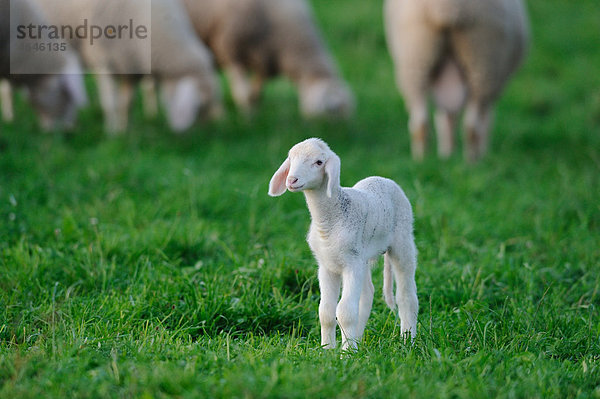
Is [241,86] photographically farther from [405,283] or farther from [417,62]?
[405,283]

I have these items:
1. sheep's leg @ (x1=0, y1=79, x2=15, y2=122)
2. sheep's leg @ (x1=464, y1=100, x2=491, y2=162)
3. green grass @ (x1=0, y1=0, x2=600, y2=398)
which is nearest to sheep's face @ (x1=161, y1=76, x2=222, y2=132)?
green grass @ (x1=0, y1=0, x2=600, y2=398)

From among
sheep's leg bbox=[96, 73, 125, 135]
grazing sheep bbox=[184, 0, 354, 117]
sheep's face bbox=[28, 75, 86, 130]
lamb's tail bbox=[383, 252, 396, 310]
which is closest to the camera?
lamb's tail bbox=[383, 252, 396, 310]

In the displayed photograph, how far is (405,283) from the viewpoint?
2582 millimetres

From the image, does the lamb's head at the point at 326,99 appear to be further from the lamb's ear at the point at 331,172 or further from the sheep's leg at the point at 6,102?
the lamb's ear at the point at 331,172

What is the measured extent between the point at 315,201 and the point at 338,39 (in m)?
9.50

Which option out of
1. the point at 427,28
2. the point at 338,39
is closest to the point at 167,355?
the point at 427,28

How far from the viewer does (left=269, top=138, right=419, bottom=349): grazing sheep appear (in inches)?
89.5

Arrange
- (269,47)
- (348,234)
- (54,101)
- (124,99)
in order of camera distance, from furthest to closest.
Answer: (269,47)
(124,99)
(54,101)
(348,234)

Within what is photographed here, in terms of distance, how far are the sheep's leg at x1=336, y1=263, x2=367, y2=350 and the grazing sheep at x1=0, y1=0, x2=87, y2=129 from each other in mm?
4399

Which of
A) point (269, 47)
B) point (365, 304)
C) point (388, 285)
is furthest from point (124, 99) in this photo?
point (365, 304)

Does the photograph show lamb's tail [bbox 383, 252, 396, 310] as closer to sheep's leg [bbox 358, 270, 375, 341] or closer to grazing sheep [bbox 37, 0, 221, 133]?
sheep's leg [bbox 358, 270, 375, 341]

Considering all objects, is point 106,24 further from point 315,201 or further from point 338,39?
point 338,39

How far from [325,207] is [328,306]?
1.18 ft

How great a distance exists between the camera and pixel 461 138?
7.87 m
